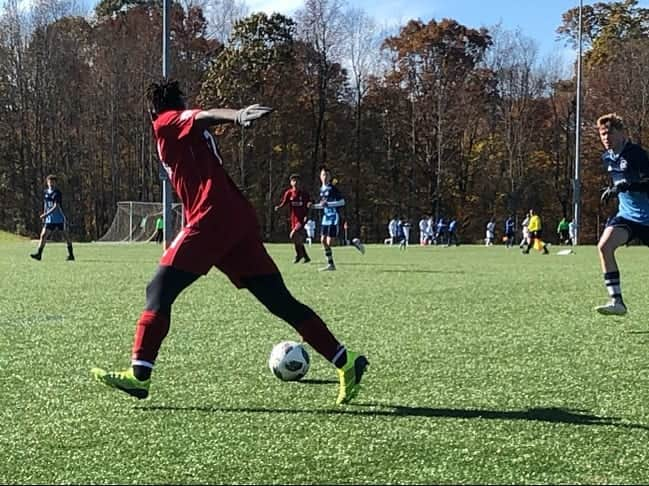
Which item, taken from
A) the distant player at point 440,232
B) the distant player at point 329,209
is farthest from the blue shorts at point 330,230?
the distant player at point 440,232

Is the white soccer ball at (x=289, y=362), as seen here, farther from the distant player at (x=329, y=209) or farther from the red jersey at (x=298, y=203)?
the red jersey at (x=298, y=203)

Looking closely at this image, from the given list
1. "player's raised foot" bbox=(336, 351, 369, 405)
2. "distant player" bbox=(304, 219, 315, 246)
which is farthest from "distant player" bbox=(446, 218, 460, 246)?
"player's raised foot" bbox=(336, 351, 369, 405)

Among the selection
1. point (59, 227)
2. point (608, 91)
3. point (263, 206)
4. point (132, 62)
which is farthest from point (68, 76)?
point (59, 227)

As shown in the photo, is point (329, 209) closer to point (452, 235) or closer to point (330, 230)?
point (330, 230)

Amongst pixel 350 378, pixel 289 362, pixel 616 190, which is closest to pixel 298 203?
pixel 616 190

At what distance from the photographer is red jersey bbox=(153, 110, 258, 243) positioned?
507cm

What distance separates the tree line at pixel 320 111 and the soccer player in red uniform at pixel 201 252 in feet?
171

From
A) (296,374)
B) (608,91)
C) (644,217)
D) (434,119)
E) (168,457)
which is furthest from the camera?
(434,119)

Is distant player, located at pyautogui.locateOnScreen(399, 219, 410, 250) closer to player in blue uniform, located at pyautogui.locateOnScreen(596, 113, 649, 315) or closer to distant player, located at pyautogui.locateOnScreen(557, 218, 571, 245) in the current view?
distant player, located at pyautogui.locateOnScreen(557, 218, 571, 245)

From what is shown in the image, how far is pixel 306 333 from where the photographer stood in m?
5.32

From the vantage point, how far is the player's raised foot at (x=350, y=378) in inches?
207

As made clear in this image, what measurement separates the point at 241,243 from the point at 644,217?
506 centimetres

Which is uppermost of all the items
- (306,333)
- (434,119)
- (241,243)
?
(434,119)

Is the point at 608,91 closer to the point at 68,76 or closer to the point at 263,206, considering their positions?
the point at 263,206
